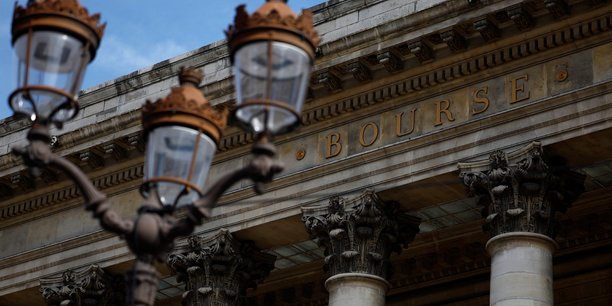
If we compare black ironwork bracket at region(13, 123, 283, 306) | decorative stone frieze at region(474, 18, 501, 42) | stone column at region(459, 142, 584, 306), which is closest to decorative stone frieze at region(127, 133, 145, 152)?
stone column at region(459, 142, 584, 306)

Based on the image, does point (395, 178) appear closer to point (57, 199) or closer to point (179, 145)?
point (57, 199)

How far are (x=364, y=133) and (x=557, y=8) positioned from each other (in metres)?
4.51

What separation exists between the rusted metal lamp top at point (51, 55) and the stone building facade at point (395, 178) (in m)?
12.5

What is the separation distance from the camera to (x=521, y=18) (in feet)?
83.6

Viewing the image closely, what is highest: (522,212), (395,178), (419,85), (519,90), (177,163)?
(419,85)

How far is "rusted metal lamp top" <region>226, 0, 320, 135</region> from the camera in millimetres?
12703

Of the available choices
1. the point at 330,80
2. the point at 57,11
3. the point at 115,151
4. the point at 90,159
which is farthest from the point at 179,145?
the point at 90,159

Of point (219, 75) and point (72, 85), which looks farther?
point (219, 75)

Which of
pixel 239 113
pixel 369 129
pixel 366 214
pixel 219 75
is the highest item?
pixel 219 75

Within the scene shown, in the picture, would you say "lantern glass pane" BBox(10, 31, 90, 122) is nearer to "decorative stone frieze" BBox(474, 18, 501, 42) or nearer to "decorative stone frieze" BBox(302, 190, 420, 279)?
"decorative stone frieze" BBox(474, 18, 501, 42)

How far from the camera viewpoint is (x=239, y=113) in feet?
42.1

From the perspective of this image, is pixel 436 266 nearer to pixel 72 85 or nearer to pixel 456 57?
pixel 456 57

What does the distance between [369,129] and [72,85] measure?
1488 cm

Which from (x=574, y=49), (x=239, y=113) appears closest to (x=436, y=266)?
(x=574, y=49)
